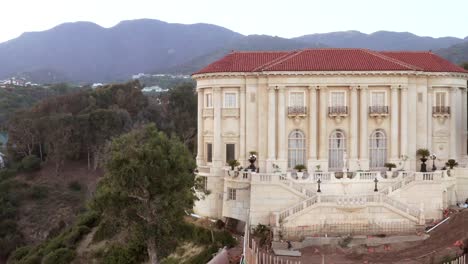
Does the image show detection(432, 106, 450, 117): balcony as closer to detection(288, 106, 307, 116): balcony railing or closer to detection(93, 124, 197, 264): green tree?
detection(288, 106, 307, 116): balcony railing

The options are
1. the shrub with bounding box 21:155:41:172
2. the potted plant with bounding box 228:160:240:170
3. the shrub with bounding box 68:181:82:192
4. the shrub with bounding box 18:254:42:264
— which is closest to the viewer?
the potted plant with bounding box 228:160:240:170

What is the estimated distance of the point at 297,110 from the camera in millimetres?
40219

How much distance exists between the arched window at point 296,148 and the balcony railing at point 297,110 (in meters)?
1.32

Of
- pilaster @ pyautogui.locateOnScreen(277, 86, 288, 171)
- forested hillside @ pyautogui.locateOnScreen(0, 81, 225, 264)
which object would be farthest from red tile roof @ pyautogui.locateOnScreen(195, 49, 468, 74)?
forested hillside @ pyautogui.locateOnScreen(0, 81, 225, 264)

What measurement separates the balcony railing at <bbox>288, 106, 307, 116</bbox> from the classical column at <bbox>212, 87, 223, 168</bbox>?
5011 millimetres

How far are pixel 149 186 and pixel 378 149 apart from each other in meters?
17.9

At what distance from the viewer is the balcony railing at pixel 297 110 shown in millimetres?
40219

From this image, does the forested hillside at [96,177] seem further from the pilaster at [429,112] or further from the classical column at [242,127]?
the pilaster at [429,112]

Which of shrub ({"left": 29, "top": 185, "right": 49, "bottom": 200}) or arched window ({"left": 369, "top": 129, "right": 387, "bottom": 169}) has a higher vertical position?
arched window ({"left": 369, "top": 129, "right": 387, "bottom": 169})

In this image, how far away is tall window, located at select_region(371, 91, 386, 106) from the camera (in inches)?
1601

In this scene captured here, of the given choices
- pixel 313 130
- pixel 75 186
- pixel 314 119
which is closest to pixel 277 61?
pixel 314 119

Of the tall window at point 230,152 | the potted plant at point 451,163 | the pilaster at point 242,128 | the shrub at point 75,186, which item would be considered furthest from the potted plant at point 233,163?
the shrub at point 75,186

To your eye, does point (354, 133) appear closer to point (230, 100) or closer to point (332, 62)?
point (332, 62)

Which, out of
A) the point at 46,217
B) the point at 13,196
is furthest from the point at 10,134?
the point at 46,217
